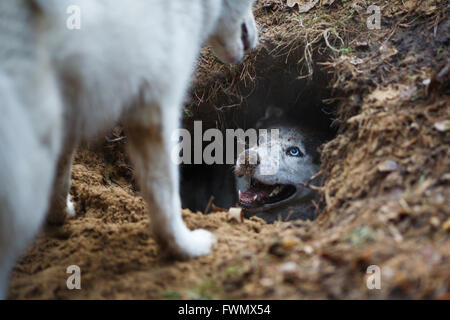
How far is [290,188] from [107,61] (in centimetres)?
291

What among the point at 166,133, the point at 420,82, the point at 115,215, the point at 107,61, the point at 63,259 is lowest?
the point at 63,259

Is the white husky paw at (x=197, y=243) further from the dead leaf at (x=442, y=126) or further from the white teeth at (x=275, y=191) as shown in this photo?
the white teeth at (x=275, y=191)

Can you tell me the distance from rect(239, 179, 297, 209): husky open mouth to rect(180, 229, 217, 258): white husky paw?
1.87 meters

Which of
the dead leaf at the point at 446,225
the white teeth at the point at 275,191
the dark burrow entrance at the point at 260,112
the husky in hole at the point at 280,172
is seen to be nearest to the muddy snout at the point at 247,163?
the husky in hole at the point at 280,172

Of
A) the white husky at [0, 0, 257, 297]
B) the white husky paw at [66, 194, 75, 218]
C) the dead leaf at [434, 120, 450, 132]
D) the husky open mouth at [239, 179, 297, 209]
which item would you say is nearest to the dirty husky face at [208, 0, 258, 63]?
the white husky at [0, 0, 257, 297]

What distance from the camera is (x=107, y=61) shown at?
1.52m

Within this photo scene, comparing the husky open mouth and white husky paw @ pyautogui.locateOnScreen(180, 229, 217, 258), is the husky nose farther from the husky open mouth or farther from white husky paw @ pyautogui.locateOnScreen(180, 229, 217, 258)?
white husky paw @ pyautogui.locateOnScreen(180, 229, 217, 258)

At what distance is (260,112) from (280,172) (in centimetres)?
93

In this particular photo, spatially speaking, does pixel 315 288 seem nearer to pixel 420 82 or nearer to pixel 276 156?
pixel 420 82

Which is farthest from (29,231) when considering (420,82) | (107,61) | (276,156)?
(276,156)

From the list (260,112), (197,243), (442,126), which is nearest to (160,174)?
(197,243)

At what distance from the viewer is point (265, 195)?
13.4 feet

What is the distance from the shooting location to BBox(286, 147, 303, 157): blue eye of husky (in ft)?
14.4
